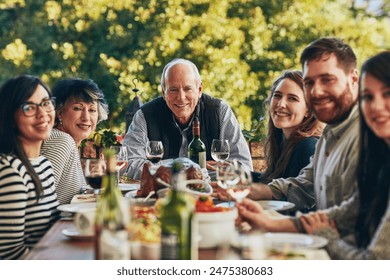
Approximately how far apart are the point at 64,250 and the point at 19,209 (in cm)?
47

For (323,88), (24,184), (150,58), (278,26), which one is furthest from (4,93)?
(278,26)

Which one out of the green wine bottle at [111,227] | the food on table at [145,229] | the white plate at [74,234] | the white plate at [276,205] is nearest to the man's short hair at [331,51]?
the white plate at [276,205]

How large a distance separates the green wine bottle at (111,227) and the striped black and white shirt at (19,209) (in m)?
0.82

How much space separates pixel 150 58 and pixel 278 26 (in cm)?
220

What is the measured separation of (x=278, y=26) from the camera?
1019 centimetres

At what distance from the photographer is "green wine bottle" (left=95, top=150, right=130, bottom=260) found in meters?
1.40

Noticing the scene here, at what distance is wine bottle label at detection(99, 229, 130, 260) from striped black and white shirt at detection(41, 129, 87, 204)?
5.64 ft

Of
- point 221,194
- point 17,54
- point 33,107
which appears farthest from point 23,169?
point 17,54

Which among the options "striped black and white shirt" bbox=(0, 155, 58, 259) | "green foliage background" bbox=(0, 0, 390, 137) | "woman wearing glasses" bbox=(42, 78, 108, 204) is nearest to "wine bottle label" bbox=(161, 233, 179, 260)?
"striped black and white shirt" bbox=(0, 155, 58, 259)

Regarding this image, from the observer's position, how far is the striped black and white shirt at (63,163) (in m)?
3.13

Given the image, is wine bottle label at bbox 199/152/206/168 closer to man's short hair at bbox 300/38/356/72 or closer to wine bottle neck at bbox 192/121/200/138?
wine bottle neck at bbox 192/121/200/138

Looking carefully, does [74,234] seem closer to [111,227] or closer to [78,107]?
[111,227]

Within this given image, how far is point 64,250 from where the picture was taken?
1.88m

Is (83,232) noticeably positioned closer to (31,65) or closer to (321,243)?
(321,243)
